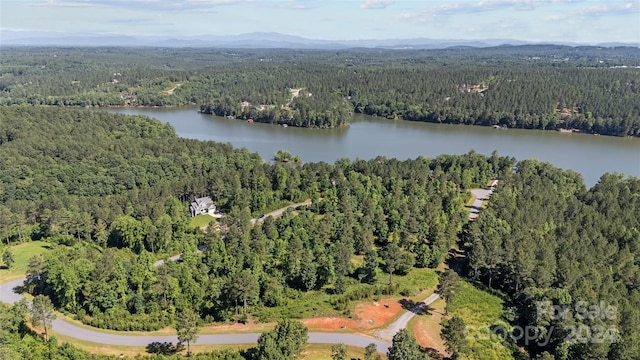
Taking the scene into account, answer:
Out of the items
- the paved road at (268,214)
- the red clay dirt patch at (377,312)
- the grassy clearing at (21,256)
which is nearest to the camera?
the red clay dirt patch at (377,312)

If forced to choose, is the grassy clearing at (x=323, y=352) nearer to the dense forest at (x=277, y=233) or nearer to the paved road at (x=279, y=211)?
the dense forest at (x=277, y=233)

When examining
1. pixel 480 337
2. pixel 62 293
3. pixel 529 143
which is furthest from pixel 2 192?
pixel 529 143

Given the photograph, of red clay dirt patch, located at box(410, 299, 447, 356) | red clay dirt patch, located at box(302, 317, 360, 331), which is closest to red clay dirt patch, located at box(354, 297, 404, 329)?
red clay dirt patch, located at box(302, 317, 360, 331)

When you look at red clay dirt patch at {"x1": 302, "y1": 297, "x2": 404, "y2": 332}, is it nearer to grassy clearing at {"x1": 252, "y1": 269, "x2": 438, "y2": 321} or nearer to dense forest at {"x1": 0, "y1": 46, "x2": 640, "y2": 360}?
grassy clearing at {"x1": 252, "y1": 269, "x2": 438, "y2": 321}

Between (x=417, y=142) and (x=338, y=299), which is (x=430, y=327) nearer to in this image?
(x=338, y=299)

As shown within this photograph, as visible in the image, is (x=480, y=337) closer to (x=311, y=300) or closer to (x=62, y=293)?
(x=311, y=300)

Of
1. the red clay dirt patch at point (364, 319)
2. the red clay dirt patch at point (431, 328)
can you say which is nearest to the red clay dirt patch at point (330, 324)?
the red clay dirt patch at point (364, 319)

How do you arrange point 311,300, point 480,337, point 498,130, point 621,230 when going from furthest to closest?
point 498,130 < point 621,230 < point 311,300 < point 480,337

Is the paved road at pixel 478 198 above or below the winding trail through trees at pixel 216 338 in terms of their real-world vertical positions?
above
